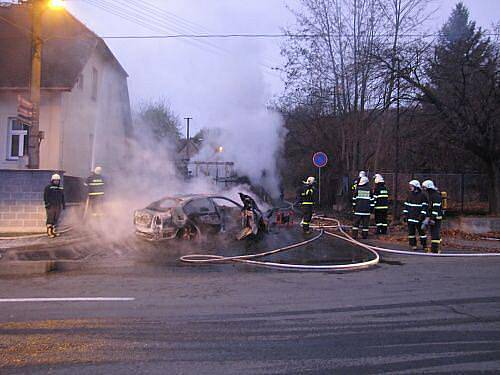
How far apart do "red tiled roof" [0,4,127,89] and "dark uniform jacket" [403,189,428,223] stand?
39.7 ft

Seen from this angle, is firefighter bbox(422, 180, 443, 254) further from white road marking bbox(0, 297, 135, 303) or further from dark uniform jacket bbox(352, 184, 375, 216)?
white road marking bbox(0, 297, 135, 303)

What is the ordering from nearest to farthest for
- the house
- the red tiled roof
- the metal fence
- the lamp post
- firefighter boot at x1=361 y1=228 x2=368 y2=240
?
1. firefighter boot at x1=361 y1=228 x2=368 y2=240
2. the lamp post
3. the house
4. the red tiled roof
5. the metal fence

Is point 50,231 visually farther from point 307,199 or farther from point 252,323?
point 252,323

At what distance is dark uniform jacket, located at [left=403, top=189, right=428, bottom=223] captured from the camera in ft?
37.6

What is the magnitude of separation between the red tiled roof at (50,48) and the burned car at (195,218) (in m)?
7.66

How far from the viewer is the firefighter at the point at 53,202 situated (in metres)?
13.2

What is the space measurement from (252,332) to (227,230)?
7.82 meters

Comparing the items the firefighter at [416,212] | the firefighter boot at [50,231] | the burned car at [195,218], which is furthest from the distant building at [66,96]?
the firefighter at [416,212]

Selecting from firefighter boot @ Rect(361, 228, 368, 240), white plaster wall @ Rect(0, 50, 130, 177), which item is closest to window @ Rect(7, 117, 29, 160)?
white plaster wall @ Rect(0, 50, 130, 177)

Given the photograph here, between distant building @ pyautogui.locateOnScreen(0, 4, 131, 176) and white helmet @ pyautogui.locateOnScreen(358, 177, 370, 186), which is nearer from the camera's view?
white helmet @ pyautogui.locateOnScreen(358, 177, 370, 186)

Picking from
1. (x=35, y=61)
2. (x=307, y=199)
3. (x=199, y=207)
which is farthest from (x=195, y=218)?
(x=35, y=61)

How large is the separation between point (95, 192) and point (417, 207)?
31.0 ft

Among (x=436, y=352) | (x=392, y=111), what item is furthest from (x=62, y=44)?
(x=436, y=352)

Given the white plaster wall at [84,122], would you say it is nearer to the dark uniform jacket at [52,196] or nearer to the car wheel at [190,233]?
the dark uniform jacket at [52,196]
